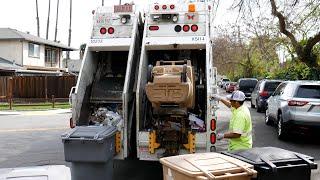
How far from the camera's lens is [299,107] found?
1116cm

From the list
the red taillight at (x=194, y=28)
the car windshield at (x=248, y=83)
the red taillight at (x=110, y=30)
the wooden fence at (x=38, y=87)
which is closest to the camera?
the red taillight at (x=194, y=28)

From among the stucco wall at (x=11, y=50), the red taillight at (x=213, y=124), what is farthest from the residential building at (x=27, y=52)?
the red taillight at (x=213, y=124)

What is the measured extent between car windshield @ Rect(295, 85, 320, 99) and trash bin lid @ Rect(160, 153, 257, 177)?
25.3ft

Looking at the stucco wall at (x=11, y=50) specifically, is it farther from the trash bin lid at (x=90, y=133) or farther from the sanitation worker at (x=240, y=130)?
the sanitation worker at (x=240, y=130)

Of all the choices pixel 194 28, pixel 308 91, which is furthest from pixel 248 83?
pixel 194 28

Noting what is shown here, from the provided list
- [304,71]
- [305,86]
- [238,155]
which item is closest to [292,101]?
[305,86]

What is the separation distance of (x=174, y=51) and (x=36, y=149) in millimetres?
4676

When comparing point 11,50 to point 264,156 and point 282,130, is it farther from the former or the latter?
point 264,156

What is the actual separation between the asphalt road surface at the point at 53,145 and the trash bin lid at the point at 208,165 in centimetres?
364

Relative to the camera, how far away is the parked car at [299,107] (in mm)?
11039

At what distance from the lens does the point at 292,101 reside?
1129 centimetres

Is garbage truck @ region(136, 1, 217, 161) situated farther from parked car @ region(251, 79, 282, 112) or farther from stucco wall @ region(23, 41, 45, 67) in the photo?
stucco wall @ region(23, 41, 45, 67)

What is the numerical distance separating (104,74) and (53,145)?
12.8 ft

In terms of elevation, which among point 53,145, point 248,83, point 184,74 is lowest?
point 53,145
